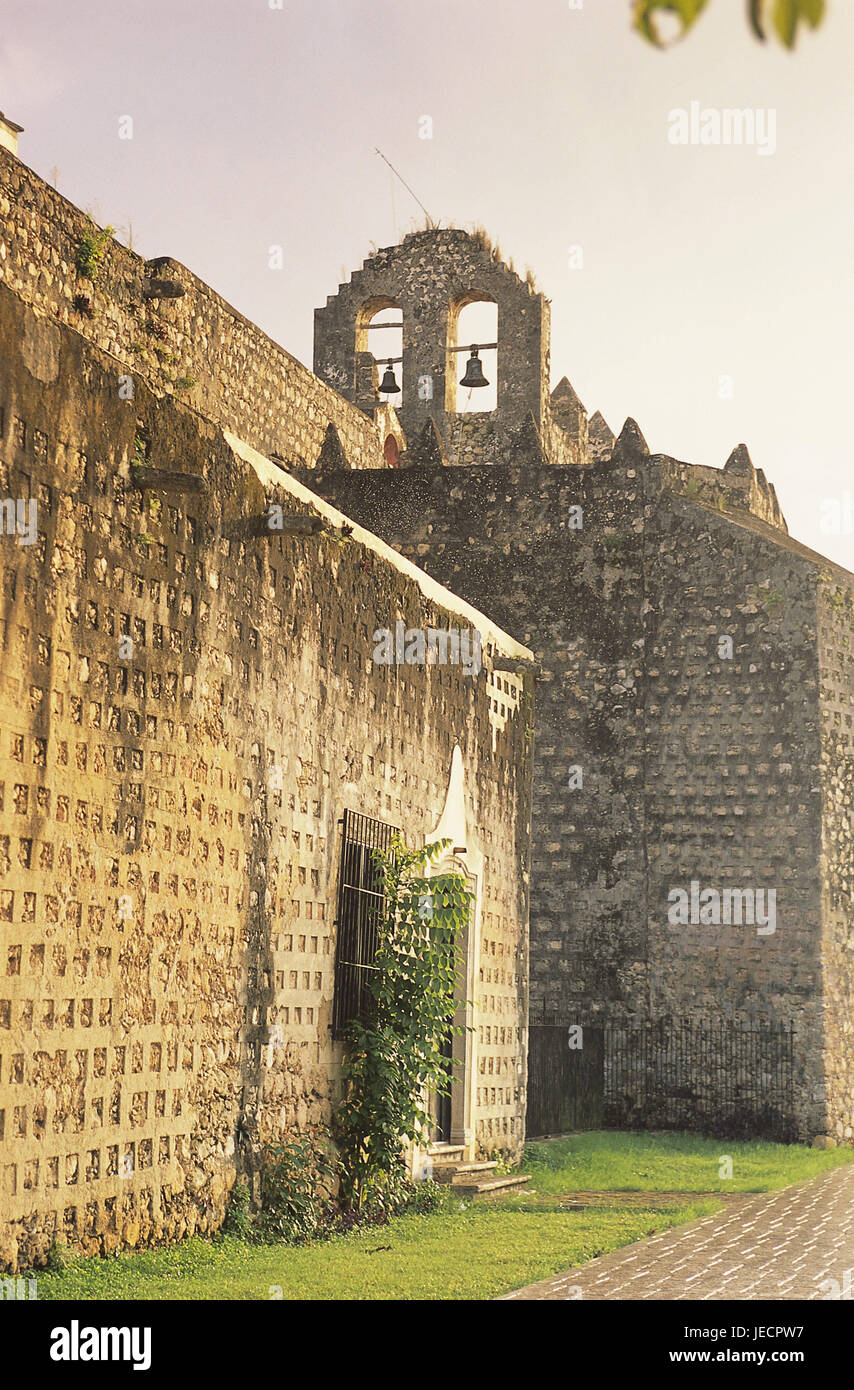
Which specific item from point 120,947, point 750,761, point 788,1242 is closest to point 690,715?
point 750,761

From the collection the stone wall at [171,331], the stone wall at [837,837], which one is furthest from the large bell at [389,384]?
the stone wall at [837,837]

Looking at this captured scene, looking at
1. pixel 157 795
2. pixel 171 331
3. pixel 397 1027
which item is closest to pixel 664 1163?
pixel 397 1027

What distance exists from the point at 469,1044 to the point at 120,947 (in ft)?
16.6

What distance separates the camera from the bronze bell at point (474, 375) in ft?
65.4

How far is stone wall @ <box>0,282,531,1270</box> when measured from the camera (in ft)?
17.8

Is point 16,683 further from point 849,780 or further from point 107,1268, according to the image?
point 849,780

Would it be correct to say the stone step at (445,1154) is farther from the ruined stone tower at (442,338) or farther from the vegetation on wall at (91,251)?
the ruined stone tower at (442,338)

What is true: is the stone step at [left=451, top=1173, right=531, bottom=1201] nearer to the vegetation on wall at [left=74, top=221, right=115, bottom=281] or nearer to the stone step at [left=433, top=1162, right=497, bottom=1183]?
the stone step at [left=433, top=1162, right=497, bottom=1183]

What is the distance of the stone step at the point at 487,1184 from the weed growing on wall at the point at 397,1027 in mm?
716

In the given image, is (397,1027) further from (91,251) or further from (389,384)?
(389,384)

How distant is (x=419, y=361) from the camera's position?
20750 mm

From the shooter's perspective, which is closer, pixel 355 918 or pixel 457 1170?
pixel 355 918

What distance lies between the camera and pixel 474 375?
65.6ft

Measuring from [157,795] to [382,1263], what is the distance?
228 cm
